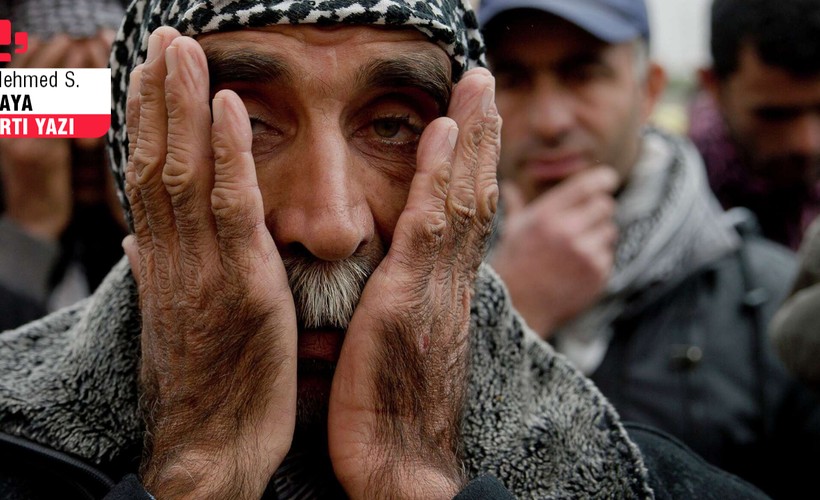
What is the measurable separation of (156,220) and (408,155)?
55 cm

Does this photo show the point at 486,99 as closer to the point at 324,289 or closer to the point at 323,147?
the point at 323,147

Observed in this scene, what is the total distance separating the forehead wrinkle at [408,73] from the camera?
6.49 ft

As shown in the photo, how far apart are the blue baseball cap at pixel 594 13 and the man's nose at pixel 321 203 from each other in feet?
6.28

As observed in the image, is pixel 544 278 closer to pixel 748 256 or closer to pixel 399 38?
pixel 748 256

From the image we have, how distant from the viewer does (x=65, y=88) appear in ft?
8.09

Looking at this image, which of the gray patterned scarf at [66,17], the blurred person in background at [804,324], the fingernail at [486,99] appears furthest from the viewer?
the gray patterned scarf at [66,17]

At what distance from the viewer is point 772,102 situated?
4.54 meters

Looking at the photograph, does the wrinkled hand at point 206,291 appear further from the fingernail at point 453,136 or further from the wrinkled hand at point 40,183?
the wrinkled hand at point 40,183

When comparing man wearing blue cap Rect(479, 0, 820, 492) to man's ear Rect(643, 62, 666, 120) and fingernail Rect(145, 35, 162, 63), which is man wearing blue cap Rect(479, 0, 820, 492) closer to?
man's ear Rect(643, 62, 666, 120)

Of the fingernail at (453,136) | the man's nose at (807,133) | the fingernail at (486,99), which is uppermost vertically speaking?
the fingernail at (486,99)

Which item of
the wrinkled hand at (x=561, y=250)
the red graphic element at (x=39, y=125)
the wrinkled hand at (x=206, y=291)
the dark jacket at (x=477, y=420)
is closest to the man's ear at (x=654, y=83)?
the wrinkled hand at (x=561, y=250)

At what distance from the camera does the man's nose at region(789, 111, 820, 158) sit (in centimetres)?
448

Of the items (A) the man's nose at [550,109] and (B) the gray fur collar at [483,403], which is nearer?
(B) the gray fur collar at [483,403]

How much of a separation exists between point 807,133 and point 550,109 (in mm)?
1498
